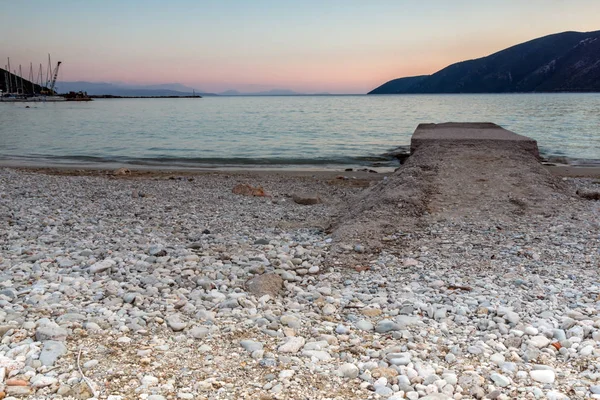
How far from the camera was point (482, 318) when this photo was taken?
470 centimetres

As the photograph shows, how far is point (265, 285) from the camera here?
5.66 m

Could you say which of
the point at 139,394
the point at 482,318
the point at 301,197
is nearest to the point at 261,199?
the point at 301,197

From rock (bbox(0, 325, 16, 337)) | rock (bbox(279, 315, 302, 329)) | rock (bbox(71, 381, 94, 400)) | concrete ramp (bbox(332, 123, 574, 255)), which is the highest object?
concrete ramp (bbox(332, 123, 574, 255))

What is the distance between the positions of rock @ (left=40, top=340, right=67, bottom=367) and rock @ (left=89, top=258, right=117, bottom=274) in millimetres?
2143

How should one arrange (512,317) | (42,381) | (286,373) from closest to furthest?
(42,381) < (286,373) < (512,317)

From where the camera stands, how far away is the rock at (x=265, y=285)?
553cm

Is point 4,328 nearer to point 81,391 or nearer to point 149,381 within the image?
point 81,391

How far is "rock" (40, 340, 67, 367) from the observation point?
12.2 ft

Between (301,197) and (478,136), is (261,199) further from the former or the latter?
(478,136)

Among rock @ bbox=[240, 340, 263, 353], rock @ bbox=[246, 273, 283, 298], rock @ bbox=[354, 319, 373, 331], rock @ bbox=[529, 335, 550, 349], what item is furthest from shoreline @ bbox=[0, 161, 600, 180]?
rock @ bbox=[240, 340, 263, 353]

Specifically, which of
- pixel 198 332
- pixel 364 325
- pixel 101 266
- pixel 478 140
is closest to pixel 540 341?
pixel 364 325

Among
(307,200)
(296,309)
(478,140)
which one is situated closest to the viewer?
(296,309)

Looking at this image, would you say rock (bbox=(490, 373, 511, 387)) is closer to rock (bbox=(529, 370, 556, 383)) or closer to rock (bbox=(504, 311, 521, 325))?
rock (bbox=(529, 370, 556, 383))

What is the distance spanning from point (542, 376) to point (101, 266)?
200 inches
